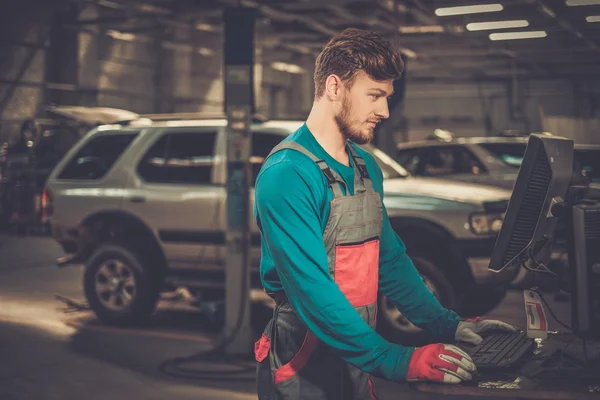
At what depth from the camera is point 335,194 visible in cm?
257

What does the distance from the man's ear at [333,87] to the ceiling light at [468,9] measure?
1722 centimetres

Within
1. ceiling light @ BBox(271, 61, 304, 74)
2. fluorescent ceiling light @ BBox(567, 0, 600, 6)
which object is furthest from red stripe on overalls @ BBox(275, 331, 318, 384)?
ceiling light @ BBox(271, 61, 304, 74)

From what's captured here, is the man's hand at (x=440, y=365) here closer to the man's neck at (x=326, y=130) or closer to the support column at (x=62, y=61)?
the man's neck at (x=326, y=130)

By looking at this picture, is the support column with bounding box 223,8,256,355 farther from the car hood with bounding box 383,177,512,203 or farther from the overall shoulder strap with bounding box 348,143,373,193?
the overall shoulder strap with bounding box 348,143,373,193

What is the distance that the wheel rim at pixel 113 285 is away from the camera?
28.7 feet

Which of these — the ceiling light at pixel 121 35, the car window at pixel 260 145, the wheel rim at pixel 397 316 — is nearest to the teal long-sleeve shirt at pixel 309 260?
the wheel rim at pixel 397 316

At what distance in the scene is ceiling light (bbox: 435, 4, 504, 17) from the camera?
19.1m

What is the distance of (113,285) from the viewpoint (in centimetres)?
876

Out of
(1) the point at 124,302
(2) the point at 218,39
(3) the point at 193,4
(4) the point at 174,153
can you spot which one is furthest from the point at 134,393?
(2) the point at 218,39

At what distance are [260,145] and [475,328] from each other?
6043 mm

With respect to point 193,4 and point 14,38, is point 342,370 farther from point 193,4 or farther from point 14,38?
point 14,38

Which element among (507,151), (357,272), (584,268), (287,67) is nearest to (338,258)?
(357,272)

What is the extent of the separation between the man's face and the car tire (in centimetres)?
629

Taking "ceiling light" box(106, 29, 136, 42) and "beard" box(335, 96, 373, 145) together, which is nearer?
"beard" box(335, 96, 373, 145)
